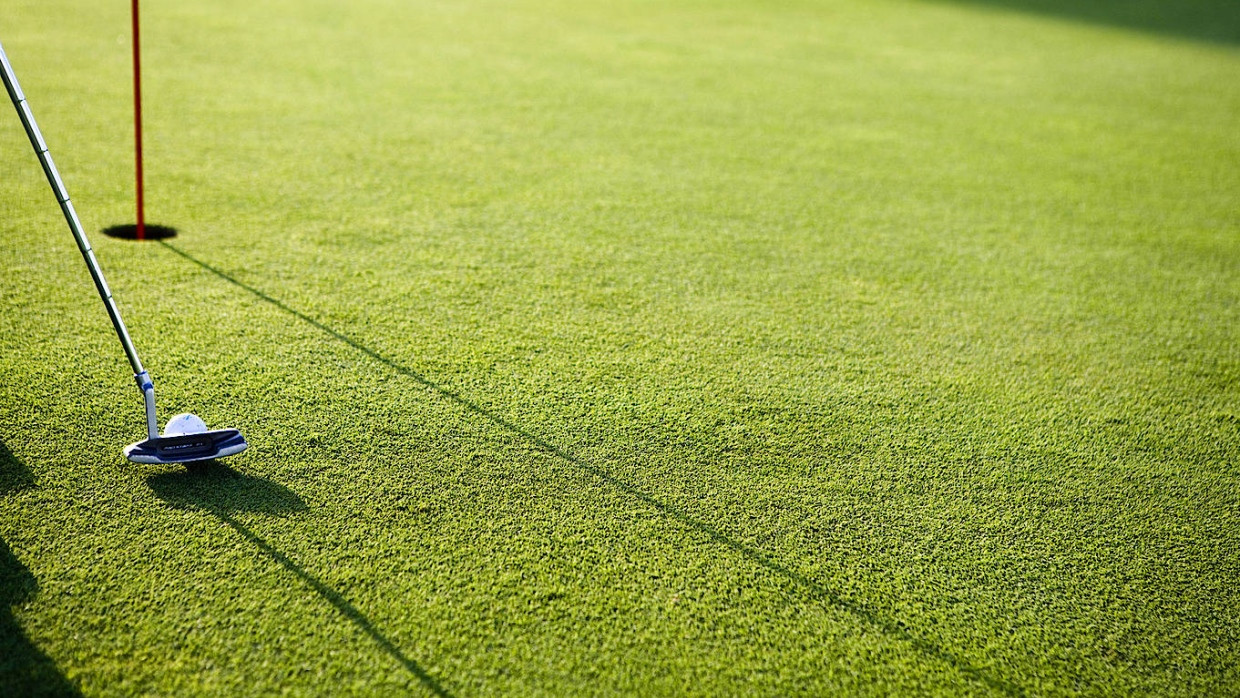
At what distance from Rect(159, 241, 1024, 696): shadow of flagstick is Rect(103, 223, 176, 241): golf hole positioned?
2.34ft

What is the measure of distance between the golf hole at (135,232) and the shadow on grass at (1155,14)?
860cm

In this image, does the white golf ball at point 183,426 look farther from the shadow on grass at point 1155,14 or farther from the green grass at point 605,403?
the shadow on grass at point 1155,14

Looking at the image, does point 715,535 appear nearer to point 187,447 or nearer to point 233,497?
point 233,497

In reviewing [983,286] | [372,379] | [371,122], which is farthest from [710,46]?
[372,379]

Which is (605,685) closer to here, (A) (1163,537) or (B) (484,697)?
(B) (484,697)

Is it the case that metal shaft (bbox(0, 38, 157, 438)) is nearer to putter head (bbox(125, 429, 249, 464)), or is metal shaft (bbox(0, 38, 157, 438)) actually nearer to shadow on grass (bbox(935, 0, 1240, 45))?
putter head (bbox(125, 429, 249, 464))

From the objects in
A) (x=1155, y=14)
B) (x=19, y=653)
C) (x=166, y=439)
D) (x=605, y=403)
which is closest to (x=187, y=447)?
(x=166, y=439)

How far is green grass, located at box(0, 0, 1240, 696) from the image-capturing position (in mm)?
1401

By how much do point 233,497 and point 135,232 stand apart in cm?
146

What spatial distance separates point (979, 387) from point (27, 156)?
127 inches

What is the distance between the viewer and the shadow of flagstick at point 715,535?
141 cm

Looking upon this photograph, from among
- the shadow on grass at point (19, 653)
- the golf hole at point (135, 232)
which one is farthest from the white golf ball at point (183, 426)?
the golf hole at point (135, 232)

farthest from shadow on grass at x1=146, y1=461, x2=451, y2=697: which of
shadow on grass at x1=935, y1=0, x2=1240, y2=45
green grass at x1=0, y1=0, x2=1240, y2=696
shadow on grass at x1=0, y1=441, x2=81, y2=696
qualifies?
shadow on grass at x1=935, y1=0, x2=1240, y2=45

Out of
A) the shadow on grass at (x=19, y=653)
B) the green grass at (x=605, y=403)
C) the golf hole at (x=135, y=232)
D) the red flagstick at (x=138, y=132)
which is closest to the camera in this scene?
the shadow on grass at (x=19, y=653)
